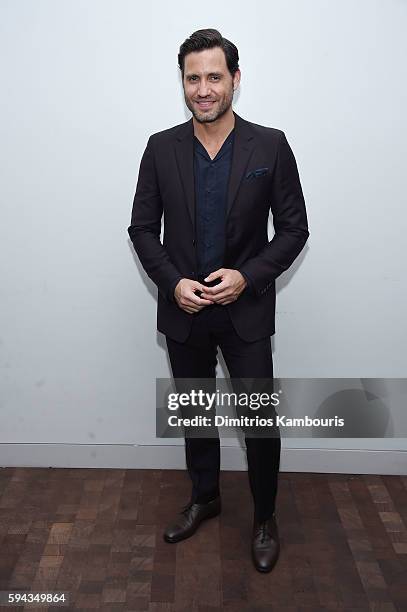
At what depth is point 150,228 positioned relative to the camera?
8.42 feet

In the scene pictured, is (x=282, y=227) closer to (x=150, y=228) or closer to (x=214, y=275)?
(x=214, y=275)

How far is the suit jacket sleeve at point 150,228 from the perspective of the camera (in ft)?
8.21

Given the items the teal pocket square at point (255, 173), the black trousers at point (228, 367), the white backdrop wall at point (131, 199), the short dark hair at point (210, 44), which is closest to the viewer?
the short dark hair at point (210, 44)

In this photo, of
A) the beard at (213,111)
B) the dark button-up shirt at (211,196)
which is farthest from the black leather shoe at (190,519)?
the beard at (213,111)

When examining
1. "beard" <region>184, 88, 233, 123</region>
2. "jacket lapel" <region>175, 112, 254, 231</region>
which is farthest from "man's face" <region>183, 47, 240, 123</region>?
"jacket lapel" <region>175, 112, 254, 231</region>

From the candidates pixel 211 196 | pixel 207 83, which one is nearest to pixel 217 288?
pixel 211 196

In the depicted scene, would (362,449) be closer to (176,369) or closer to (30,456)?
(176,369)

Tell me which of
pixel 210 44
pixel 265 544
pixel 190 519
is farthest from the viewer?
pixel 190 519

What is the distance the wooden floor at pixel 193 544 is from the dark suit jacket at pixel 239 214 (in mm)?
837

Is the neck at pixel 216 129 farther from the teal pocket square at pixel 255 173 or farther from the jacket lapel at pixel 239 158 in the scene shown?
the teal pocket square at pixel 255 173

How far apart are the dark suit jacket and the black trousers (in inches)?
1.8

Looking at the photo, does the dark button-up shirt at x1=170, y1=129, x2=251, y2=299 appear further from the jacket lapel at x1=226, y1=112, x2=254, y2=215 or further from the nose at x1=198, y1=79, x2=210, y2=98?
the nose at x1=198, y1=79, x2=210, y2=98

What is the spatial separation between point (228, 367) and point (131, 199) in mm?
791

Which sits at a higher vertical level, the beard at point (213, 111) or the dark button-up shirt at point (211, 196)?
the beard at point (213, 111)
